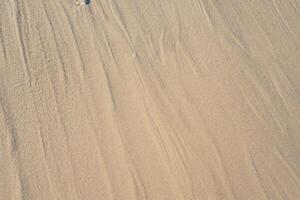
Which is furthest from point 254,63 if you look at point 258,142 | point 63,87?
point 63,87

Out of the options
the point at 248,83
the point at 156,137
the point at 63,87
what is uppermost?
the point at 63,87

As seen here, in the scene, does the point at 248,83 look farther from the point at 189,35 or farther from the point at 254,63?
the point at 189,35

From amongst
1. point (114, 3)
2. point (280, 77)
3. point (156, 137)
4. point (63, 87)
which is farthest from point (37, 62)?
point (280, 77)

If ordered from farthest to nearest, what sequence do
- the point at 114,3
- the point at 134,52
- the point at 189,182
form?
the point at 114,3 < the point at 134,52 < the point at 189,182

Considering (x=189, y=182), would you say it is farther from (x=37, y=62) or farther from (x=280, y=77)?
(x=37, y=62)

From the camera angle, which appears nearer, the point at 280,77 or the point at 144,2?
the point at 280,77

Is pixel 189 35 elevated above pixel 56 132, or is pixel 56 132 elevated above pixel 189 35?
pixel 189 35

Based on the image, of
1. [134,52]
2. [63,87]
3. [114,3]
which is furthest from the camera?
[114,3]
